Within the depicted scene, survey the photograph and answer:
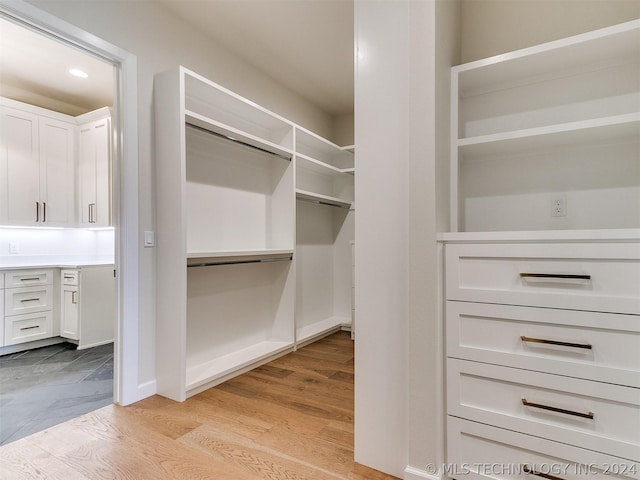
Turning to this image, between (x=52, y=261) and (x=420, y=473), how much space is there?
4400 millimetres

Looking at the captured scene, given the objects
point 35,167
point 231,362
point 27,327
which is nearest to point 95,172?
point 35,167

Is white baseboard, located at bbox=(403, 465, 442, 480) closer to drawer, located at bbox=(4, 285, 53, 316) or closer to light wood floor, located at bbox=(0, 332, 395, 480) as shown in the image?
light wood floor, located at bbox=(0, 332, 395, 480)

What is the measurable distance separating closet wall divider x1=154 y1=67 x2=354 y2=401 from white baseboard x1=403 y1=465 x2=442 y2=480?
1449 mm

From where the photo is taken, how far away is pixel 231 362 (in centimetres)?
275

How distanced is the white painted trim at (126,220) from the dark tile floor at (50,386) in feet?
1.08

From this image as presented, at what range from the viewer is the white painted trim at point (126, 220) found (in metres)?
2.16

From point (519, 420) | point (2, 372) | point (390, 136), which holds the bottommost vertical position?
point (2, 372)

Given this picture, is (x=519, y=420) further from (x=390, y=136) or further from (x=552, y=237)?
(x=390, y=136)

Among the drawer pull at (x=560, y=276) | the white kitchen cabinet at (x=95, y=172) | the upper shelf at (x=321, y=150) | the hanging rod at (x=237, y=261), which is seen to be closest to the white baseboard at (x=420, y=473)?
the drawer pull at (x=560, y=276)

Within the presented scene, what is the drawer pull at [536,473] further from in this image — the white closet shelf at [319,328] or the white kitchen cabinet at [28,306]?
the white kitchen cabinet at [28,306]

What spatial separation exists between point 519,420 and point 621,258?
2.19 feet

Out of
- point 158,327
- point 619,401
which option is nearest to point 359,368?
point 619,401

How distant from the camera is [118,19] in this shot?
2150 millimetres

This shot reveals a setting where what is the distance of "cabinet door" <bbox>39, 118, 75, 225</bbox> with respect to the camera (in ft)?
12.4
